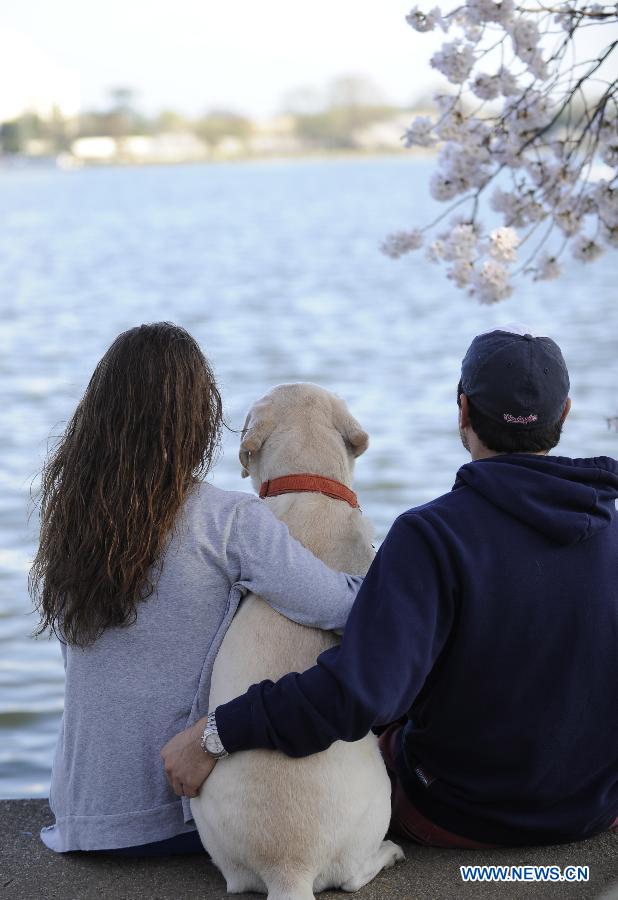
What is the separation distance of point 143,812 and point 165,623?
53 centimetres

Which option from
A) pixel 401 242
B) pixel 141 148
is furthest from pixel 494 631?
pixel 141 148

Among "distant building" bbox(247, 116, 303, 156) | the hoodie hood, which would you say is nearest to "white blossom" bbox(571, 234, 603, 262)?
the hoodie hood

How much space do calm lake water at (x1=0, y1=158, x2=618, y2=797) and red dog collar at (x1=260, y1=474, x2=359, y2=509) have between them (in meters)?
0.38

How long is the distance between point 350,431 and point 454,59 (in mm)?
2506

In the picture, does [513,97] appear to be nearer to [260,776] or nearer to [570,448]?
[260,776]

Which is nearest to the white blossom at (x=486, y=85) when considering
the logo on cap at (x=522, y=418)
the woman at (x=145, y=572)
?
the woman at (x=145, y=572)

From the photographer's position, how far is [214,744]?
9.03ft

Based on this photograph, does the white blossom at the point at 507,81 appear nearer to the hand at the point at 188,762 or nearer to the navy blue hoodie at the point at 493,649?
the navy blue hoodie at the point at 493,649

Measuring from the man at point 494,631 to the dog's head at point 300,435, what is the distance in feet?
2.33

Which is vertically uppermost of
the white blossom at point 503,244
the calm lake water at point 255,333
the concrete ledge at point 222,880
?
the white blossom at point 503,244

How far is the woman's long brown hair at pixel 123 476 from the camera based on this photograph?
2932 mm

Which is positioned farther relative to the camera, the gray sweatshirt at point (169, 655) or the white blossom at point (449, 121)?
the white blossom at point (449, 121)

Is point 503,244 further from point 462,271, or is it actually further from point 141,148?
point 141,148

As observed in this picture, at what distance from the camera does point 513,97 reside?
5371mm
